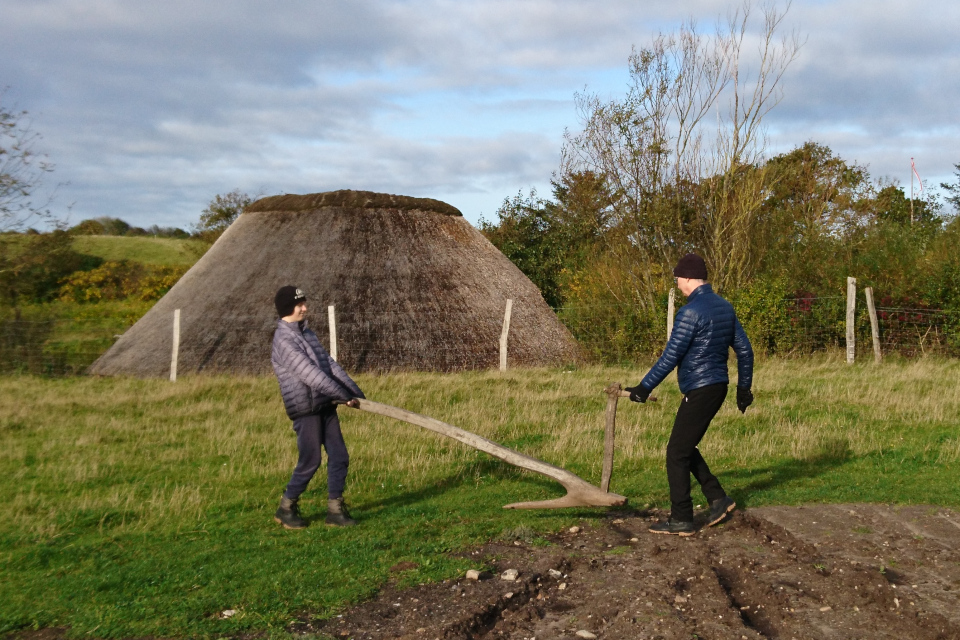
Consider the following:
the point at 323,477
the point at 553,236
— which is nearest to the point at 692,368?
the point at 323,477

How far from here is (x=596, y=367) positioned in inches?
686

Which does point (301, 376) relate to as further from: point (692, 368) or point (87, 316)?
point (87, 316)

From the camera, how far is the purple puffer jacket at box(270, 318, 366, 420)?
6.04m

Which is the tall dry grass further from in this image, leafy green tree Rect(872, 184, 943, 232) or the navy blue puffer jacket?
leafy green tree Rect(872, 184, 943, 232)

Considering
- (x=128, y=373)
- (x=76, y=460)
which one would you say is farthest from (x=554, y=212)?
(x=76, y=460)

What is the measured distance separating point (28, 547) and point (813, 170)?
121 feet

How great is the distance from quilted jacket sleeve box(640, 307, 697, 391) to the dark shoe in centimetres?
100

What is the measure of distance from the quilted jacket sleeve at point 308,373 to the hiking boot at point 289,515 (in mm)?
979

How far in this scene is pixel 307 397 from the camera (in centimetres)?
614

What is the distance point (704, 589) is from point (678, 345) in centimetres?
176

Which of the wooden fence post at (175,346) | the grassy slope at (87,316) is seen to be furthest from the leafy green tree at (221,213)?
the wooden fence post at (175,346)

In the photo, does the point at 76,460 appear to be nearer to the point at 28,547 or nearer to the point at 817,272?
the point at 28,547

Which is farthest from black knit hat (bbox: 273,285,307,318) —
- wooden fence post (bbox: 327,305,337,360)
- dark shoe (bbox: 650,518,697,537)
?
wooden fence post (bbox: 327,305,337,360)

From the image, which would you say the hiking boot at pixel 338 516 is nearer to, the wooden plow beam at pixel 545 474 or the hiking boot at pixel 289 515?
the hiking boot at pixel 289 515
